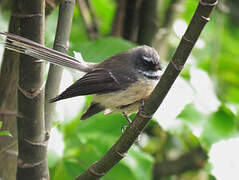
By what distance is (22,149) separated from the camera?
6.59 ft

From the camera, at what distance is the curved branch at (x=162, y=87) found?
1633 millimetres

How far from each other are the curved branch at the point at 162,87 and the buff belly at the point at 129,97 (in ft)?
3.05

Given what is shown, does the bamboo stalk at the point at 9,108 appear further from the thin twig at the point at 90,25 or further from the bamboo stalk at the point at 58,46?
the thin twig at the point at 90,25

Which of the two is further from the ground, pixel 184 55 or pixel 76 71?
pixel 184 55

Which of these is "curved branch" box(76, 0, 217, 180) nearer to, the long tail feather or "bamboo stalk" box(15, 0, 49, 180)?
"bamboo stalk" box(15, 0, 49, 180)

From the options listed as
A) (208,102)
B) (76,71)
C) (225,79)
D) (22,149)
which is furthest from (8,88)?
(225,79)

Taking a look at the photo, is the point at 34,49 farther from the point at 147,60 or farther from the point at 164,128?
the point at 147,60

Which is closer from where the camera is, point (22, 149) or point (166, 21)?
point (22, 149)

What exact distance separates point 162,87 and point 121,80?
1197 millimetres

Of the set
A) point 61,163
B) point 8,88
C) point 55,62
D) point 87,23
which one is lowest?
point 61,163

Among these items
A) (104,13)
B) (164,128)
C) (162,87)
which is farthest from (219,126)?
(104,13)

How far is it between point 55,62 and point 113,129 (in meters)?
1.16

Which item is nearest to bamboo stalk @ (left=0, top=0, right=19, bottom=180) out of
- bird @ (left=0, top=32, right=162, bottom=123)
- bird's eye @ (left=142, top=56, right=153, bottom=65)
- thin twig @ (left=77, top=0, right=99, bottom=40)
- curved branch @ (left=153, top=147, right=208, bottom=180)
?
bird @ (left=0, top=32, right=162, bottom=123)

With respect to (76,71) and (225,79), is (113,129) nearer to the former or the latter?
(76,71)
